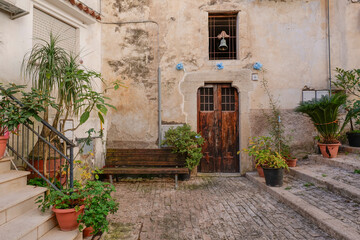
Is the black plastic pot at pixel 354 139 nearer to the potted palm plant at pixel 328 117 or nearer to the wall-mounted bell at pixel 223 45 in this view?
the potted palm plant at pixel 328 117

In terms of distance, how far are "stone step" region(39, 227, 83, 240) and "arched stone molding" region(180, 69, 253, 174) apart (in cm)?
419

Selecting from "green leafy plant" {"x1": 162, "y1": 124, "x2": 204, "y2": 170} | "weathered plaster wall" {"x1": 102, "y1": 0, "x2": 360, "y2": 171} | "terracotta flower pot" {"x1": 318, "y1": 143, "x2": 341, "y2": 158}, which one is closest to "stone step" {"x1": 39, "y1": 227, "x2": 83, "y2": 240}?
"green leafy plant" {"x1": 162, "y1": 124, "x2": 204, "y2": 170}

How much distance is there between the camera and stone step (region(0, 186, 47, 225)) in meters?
2.31

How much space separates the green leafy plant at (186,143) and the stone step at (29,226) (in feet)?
11.2

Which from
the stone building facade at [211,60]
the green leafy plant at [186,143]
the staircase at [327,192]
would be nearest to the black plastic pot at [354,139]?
the staircase at [327,192]

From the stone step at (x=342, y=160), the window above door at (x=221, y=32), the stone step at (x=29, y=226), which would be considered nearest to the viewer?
the stone step at (x=29, y=226)

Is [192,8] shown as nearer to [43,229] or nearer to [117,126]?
[117,126]

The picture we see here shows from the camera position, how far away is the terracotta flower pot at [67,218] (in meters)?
2.46

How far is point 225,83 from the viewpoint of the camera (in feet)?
21.1

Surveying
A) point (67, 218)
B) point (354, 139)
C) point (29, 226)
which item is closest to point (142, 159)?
point (67, 218)

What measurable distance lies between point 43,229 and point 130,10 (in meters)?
6.03

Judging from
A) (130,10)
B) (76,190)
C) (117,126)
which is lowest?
(76,190)

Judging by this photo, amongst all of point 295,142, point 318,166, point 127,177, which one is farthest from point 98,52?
point 318,166

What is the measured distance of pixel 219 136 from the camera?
632 cm
